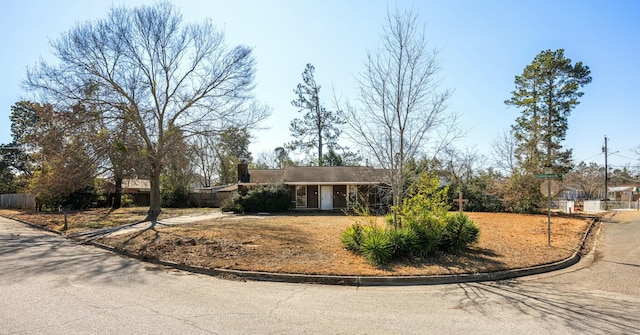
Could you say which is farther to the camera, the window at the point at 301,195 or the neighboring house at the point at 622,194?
the neighboring house at the point at 622,194

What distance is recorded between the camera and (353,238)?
10.7 metres

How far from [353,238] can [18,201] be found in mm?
40742

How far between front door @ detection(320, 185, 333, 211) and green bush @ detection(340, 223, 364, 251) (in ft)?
61.0

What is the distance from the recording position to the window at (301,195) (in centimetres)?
2989

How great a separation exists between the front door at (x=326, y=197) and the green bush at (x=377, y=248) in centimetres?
1978

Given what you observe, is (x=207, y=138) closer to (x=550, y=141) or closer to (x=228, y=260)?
(x=228, y=260)

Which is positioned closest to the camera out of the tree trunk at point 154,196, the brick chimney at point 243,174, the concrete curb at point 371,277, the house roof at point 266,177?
the concrete curb at point 371,277

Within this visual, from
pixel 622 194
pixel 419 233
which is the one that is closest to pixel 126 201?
pixel 419 233

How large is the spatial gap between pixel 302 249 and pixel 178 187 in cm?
2785

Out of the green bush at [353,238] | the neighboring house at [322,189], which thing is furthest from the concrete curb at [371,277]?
the neighboring house at [322,189]

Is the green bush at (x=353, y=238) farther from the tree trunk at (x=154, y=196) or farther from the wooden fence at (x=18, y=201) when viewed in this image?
the wooden fence at (x=18, y=201)

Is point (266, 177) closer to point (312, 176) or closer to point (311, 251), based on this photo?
point (312, 176)

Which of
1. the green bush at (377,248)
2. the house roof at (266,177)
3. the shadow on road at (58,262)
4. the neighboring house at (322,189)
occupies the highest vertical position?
the house roof at (266,177)

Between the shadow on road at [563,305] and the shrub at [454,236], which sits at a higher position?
the shrub at [454,236]
